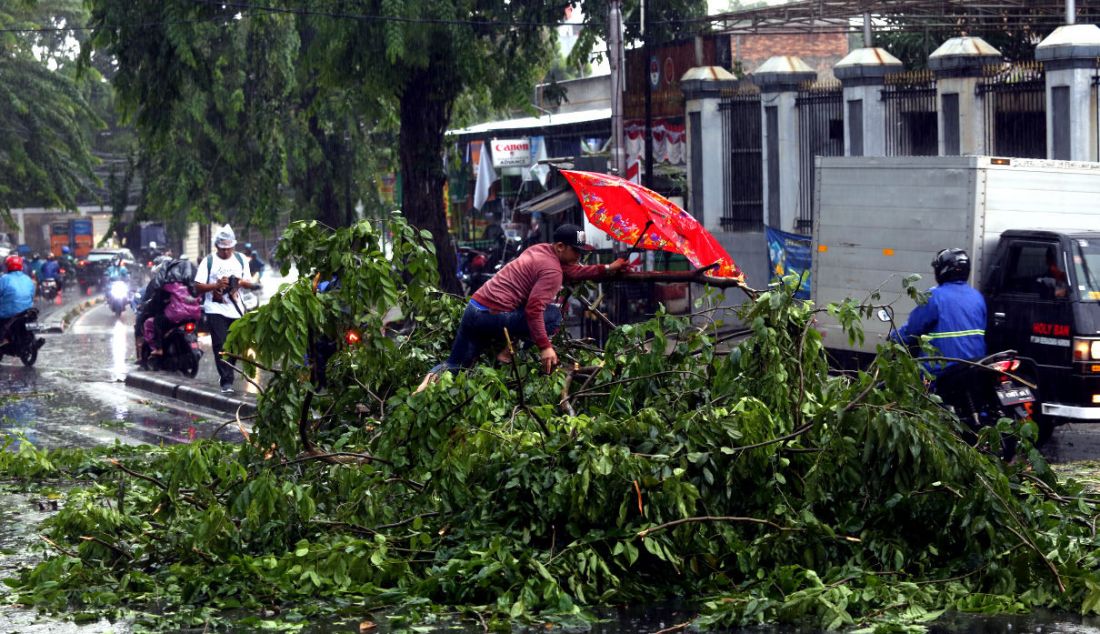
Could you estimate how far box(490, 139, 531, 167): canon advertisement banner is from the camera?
101 feet

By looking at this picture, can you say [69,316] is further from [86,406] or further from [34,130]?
[86,406]

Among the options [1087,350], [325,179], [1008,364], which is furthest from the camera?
[325,179]

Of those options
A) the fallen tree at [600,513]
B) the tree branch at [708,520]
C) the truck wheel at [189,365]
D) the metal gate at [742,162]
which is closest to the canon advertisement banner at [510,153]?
the metal gate at [742,162]

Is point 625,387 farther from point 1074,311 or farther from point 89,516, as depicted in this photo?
point 1074,311

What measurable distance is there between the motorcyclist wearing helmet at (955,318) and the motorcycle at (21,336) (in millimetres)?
13266

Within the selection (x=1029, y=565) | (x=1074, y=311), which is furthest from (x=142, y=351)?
(x=1029, y=565)

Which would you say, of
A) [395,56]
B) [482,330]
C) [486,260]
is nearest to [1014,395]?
[482,330]

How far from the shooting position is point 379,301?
8000mm

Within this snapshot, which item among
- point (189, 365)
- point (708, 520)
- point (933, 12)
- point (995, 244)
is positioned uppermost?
point (933, 12)

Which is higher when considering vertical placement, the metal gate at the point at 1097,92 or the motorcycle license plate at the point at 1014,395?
the metal gate at the point at 1097,92

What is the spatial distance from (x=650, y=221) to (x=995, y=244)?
4329 mm

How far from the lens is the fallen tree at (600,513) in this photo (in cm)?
644

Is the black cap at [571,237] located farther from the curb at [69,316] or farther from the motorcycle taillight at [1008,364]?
the curb at [69,316]

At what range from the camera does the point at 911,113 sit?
20.1m
